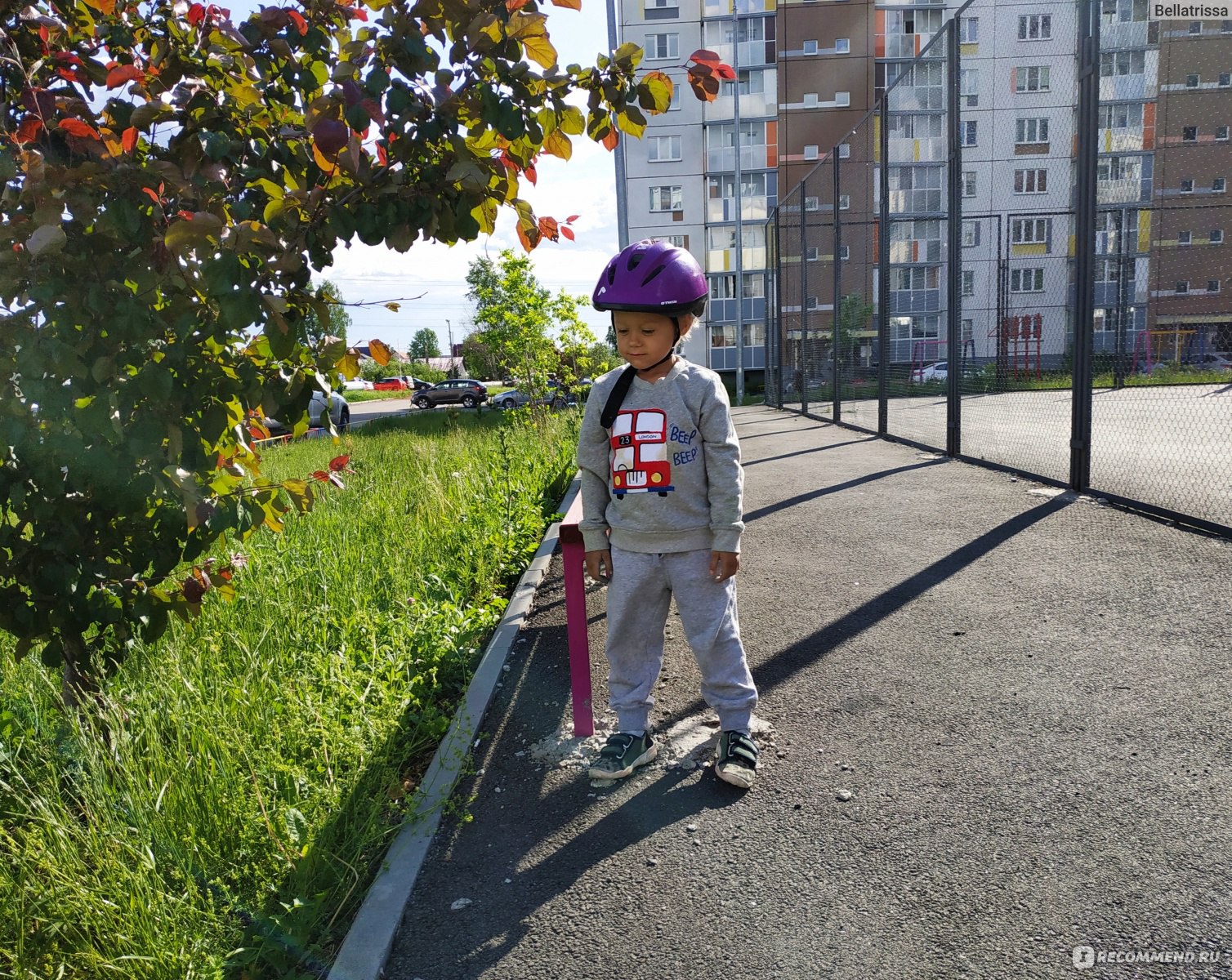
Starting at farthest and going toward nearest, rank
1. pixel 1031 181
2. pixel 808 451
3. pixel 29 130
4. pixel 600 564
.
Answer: pixel 808 451 < pixel 1031 181 < pixel 600 564 < pixel 29 130

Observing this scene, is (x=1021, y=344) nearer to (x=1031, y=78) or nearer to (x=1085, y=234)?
(x=1085, y=234)

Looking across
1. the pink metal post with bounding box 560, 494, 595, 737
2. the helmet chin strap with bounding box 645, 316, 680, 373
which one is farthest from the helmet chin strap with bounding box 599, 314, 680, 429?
the pink metal post with bounding box 560, 494, 595, 737

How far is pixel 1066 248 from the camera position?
715cm

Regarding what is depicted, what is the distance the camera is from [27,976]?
202cm

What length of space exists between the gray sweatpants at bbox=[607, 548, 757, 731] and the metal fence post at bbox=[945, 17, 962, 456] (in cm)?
683

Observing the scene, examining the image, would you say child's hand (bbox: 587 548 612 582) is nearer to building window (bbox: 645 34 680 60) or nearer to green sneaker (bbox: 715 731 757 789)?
green sneaker (bbox: 715 731 757 789)

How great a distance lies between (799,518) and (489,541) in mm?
2560

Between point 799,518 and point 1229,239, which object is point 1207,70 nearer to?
point 1229,239

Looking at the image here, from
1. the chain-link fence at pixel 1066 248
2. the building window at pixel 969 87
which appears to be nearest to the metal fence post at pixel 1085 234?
the chain-link fence at pixel 1066 248

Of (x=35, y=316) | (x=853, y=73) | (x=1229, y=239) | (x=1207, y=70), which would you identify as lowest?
(x=35, y=316)

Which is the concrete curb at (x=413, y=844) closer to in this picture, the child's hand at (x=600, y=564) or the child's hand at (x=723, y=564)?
the child's hand at (x=600, y=564)

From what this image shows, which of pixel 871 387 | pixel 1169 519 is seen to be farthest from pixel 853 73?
pixel 1169 519

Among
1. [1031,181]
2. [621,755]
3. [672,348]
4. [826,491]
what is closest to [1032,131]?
[1031,181]

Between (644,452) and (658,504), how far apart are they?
0.18 m
